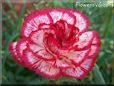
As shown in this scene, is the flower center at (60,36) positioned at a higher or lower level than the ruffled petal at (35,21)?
lower

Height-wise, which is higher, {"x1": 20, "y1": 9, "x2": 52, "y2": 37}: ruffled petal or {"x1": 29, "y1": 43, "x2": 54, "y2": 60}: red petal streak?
{"x1": 20, "y1": 9, "x2": 52, "y2": 37}: ruffled petal

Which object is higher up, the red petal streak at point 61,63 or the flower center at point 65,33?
the flower center at point 65,33

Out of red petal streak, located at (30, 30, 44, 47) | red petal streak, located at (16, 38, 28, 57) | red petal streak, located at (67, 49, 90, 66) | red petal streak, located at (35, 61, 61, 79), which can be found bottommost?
red petal streak, located at (35, 61, 61, 79)

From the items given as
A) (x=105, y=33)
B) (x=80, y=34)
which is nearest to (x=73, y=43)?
(x=80, y=34)

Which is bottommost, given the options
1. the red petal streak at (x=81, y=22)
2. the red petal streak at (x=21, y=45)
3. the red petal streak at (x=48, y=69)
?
the red petal streak at (x=48, y=69)

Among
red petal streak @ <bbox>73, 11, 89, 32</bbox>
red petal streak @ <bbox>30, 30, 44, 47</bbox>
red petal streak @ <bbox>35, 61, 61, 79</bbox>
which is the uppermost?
red petal streak @ <bbox>73, 11, 89, 32</bbox>

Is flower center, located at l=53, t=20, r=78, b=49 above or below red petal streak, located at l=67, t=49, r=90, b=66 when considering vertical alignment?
above

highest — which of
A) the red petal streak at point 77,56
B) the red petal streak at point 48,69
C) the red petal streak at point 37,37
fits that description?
the red petal streak at point 37,37

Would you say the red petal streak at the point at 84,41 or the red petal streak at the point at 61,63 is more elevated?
the red petal streak at the point at 84,41

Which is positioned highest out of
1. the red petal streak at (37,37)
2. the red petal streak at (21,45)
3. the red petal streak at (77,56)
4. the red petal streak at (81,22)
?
the red petal streak at (81,22)
